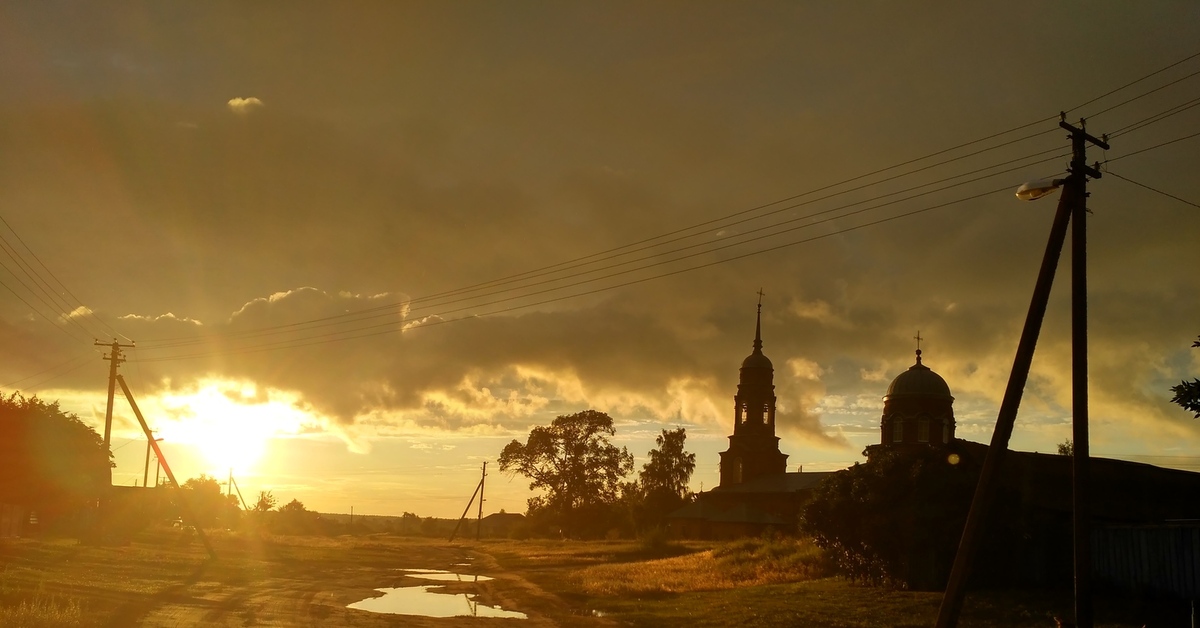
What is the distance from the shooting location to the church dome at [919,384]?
258 feet

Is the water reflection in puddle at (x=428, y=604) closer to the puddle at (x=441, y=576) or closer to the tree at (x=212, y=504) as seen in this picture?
the puddle at (x=441, y=576)

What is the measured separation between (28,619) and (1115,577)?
27.7 meters

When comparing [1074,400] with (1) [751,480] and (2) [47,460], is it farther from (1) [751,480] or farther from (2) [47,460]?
(1) [751,480]

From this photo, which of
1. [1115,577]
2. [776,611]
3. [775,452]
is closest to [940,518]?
[1115,577]

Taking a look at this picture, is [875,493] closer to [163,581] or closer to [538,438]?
[163,581]

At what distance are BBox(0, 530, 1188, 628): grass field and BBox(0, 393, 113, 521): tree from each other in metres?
9.08

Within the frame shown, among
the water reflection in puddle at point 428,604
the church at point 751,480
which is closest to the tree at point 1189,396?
the water reflection in puddle at point 428,604

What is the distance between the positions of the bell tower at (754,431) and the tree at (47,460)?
60.9 meters

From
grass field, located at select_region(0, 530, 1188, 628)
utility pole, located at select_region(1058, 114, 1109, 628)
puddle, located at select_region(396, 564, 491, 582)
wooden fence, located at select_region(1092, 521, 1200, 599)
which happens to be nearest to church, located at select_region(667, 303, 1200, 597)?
wooden fence, located at select_region(1092, 521, 1200, 599)

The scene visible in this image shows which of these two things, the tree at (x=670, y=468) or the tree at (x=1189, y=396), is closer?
the tree at (x=1189, y=396)

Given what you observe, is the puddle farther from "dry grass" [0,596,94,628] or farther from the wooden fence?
the wooden fence

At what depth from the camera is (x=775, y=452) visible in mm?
100812

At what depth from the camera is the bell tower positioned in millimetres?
99875

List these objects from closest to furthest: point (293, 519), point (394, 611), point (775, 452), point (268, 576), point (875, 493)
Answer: point (394, 611) → point (875, 493) → point (268, 576) → point (775, 452) → point (293, 519)
